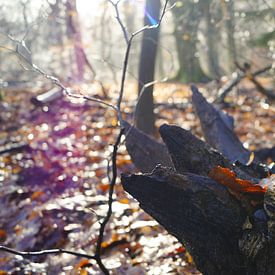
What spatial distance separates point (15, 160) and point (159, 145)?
326cm

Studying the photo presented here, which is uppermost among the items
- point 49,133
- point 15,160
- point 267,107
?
point 267,107

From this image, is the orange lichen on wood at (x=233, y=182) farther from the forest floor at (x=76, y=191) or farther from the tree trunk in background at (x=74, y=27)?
the tree trunk in background at (x=74, y=27)

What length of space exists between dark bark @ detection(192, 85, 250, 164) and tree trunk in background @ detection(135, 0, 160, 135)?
2004mm

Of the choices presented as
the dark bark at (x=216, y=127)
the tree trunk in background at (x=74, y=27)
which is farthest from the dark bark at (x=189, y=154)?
the tree trunk in background at (x=74, y=27)

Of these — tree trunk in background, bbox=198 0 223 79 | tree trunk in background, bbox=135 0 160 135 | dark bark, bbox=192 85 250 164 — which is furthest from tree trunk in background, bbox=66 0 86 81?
tree trunk in background, bbox=198 0 223 79

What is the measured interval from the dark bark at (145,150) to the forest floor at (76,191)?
2.31 feet

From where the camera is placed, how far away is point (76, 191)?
4969mm

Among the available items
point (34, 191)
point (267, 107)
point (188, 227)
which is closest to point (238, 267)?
point (188, 227)

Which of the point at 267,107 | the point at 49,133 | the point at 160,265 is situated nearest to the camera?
the point at 160,265

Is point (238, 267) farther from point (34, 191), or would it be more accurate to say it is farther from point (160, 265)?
point (34, 191)

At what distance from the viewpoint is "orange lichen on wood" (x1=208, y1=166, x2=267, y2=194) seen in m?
2.23

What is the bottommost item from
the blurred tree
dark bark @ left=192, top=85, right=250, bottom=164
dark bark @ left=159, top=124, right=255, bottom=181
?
dark bark @ left=159, top=124, right=255, bottom=181

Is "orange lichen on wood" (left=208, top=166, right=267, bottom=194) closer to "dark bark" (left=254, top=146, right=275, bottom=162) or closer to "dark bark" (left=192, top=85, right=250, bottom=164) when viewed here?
"dark bark" (left=192, top=85, right=250, bottom=164)

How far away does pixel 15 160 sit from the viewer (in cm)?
612
